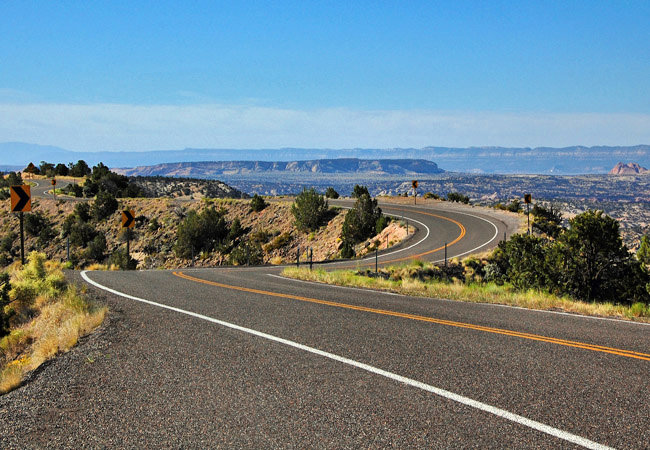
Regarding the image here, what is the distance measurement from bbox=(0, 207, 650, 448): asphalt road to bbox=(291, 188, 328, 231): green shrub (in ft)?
110

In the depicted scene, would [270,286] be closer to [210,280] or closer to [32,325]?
[210,280]

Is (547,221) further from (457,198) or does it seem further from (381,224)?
(457,198)

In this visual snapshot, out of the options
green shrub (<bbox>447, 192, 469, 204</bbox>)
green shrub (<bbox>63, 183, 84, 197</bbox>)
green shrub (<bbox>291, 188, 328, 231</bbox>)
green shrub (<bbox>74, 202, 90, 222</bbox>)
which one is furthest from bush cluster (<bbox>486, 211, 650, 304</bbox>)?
green shrub (<bbox>63, 183, 84, 197</bbox>)

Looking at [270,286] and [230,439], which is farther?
[270,286]

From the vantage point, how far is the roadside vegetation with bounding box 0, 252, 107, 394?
26.3ft

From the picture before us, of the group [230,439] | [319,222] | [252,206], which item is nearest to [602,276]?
[230,439]

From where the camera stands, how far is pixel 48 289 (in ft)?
44.9

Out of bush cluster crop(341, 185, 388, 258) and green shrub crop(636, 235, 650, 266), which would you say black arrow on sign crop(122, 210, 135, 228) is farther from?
green shrub crop(636, 235, 650, 266)

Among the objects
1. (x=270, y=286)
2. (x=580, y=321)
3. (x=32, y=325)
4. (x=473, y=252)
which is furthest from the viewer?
(x=473, y=252)

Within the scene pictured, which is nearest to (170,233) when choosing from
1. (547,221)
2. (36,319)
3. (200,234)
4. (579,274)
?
(200,234)

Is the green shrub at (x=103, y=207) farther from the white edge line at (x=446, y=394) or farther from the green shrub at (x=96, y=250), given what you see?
the white edge line at (x=446, y=394)

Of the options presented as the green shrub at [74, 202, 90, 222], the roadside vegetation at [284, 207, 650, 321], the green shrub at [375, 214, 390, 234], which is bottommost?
the green shrub at [74, 202, 90, 222]

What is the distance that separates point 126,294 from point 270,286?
3.98m

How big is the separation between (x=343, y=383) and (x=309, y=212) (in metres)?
38.4
